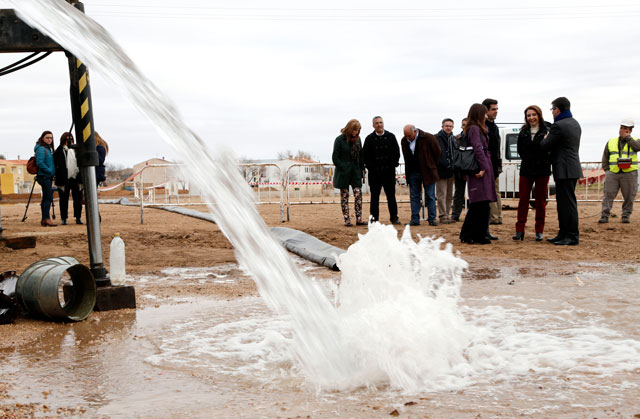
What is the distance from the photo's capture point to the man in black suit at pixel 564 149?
10336 mm

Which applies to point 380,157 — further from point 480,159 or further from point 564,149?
point 564,149

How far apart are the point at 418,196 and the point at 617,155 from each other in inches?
178

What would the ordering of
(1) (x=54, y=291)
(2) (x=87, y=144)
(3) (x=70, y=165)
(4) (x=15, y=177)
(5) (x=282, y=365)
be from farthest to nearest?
(4) (x=15, y=177)
(3) (x=70, y=165)
(2) (x=87, y=144)
(1) (x=54, y=291)
(5) (x=282, y=365)

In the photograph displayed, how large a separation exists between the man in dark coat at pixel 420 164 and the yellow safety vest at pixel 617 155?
393 centimetres

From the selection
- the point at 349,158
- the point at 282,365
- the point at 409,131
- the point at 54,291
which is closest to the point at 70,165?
the point at 349,158

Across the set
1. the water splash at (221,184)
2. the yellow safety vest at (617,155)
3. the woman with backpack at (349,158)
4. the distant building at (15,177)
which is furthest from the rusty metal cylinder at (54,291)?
the distant building at (15,177)

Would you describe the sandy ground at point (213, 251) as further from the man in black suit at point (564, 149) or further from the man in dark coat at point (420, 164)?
the man in black suit at point (564, 149)

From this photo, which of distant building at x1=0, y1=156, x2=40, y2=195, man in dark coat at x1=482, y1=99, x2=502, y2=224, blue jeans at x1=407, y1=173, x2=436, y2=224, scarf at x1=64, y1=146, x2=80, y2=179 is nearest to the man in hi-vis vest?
man in dark coat at x1=482, y1=99, x2=502, y2=224

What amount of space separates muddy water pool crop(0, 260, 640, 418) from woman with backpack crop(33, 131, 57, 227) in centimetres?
967

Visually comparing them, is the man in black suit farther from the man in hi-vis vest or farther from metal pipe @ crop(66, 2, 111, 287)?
metal pipe @ crop(66, 2, 111, 287)

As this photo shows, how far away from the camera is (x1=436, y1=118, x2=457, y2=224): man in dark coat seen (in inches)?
576

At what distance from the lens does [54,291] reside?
5926 millimetres

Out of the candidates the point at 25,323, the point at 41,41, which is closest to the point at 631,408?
the point at 25,323

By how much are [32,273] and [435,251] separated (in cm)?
364
